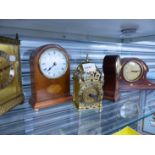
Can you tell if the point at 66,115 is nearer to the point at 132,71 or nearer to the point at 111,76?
the point at 111,76

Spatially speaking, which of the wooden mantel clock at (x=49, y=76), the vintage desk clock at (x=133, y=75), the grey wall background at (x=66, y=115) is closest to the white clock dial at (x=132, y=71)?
the vintage desk clock at (x=133, y=75)

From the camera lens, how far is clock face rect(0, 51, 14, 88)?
66cm

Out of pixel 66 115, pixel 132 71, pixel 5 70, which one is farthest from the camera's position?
pixel 132 71

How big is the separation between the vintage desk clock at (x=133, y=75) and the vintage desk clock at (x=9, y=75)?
A: 0.65 m

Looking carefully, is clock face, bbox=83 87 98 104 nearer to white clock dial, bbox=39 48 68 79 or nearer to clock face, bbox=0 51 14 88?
white clock dial, bbox=39 48 68 79

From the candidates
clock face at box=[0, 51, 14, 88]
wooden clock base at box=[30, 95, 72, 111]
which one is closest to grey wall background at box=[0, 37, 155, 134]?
wooden clock base at box=[30, 95, 72, 111]

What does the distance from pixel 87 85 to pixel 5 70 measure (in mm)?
386

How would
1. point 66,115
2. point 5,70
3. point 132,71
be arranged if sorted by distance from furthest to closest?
point 132,71, point 66,115, point 5,70

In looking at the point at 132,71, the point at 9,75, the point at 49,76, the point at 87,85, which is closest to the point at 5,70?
the point at 9,75

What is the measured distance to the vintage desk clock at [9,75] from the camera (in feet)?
2.19

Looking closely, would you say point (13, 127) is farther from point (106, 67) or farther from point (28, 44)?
point (106, 67)

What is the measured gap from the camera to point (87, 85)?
2.51ft

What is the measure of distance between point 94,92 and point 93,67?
0.13 meters
